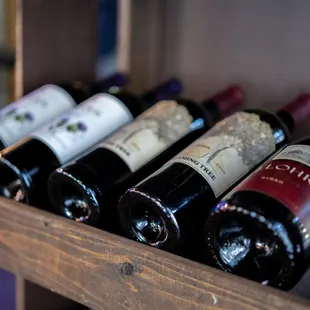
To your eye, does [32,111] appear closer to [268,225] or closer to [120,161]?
[120,161]

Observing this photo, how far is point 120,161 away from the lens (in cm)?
66

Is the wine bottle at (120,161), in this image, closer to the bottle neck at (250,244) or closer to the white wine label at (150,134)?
the white wine label at (150,134)

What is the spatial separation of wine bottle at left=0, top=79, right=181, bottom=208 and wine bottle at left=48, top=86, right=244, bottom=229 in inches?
1.3

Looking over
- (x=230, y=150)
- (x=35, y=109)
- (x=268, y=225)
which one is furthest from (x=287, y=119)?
(x=35, y=109)

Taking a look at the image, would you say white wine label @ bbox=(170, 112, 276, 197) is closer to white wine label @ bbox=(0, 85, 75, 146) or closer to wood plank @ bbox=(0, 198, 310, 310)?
wood plank @ bbox=(0, 198, 310, 310)

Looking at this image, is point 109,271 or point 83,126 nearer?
point 109,271

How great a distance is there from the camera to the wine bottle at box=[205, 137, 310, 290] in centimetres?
51

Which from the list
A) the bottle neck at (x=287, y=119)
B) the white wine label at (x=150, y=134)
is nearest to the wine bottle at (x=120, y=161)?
the white wine label at (x=150, y=134)

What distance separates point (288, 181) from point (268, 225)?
54mm

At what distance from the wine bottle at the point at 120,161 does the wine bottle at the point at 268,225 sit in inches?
5.8

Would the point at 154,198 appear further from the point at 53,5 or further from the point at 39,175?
the point at 53,5

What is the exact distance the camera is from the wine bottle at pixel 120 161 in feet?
2.12

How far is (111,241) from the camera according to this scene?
0.58 meters

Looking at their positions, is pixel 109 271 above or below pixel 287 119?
below
